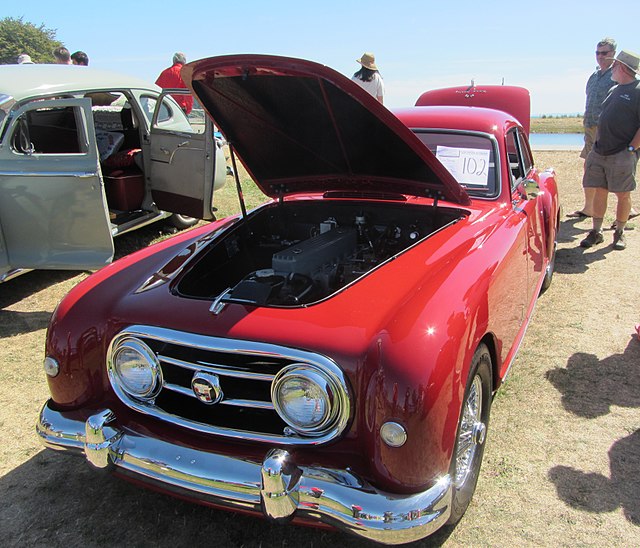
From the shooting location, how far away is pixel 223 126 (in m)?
3.09

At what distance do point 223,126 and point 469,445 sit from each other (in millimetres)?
2071

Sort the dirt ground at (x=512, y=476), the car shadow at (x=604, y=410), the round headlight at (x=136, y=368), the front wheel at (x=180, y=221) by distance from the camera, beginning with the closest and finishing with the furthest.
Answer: the round headlight at (x=136, y=368) < the dirt ground at (x=512, y=476) < the car shadow at (x=604, y=410) < the front wheel at (x=180, y=221)

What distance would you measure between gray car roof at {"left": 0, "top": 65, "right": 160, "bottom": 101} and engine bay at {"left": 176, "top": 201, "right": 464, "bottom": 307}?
115 inches

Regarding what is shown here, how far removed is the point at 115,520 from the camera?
7.83 feet

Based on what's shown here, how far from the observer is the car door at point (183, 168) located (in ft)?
17.7

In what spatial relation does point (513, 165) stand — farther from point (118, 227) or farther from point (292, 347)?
point (118, 227)

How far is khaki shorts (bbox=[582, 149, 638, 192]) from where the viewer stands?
546 cm

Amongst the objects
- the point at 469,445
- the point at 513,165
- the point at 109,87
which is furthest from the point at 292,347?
the point at 109,87

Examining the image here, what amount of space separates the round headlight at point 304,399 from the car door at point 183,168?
12.1ft

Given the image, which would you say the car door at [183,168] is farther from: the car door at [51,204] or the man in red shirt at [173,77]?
the man in red shirt at [173,77]

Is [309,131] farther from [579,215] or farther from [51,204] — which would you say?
[579,215]

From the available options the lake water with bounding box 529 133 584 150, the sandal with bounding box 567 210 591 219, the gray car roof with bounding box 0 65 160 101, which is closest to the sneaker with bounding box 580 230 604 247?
the sandal with bounding box 567 210 591 219

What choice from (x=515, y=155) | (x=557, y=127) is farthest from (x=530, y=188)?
(x=557, y=127)

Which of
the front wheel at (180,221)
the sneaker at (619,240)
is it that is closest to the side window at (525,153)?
the sneaker at (619,240)
